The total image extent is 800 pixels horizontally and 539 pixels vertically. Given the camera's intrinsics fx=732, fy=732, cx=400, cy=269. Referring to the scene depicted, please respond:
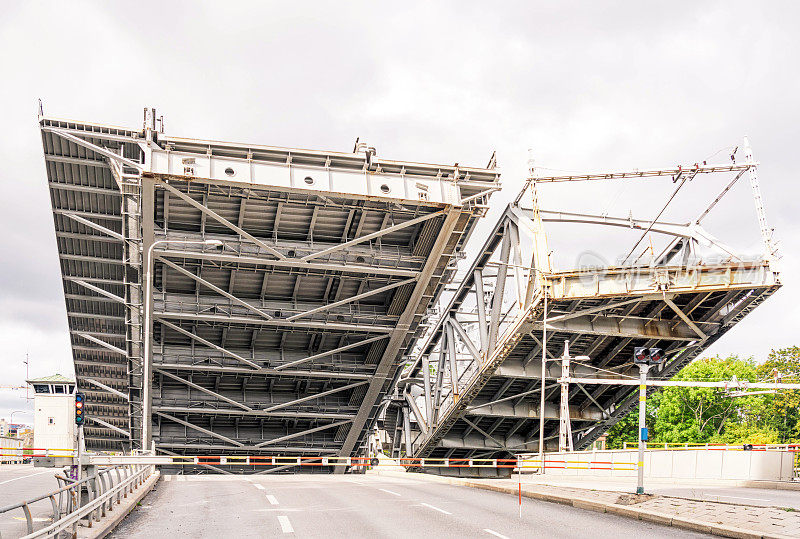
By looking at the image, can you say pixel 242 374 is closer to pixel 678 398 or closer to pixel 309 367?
pixel 309 367

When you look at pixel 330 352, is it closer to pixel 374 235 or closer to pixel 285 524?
pixel 374 235

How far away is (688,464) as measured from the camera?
3062cm

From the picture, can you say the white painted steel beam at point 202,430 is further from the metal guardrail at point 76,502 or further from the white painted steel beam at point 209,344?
the metal guardrail at point 76,502

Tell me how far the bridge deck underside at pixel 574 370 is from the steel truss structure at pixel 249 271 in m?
4.73

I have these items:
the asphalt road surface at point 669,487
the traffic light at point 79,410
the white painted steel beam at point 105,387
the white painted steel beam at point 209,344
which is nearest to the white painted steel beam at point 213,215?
the white painted steel beam at point 209,344

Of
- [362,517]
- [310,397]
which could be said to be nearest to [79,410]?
[362,517]

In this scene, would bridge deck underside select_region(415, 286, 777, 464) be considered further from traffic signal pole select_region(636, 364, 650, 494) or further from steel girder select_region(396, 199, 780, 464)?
traffic signal pole select_region(636, 364, 650, 494)

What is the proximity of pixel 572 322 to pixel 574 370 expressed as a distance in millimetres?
4832

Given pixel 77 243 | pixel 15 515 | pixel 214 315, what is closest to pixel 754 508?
pixel 15 515

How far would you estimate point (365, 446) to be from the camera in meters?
44.0

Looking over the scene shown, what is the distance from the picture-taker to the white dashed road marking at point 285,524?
12297 millimetres

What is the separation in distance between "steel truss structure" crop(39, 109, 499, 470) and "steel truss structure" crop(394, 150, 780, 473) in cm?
339

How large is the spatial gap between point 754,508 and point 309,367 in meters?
23.9

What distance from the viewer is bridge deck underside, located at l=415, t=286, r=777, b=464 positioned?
30.0 meters
